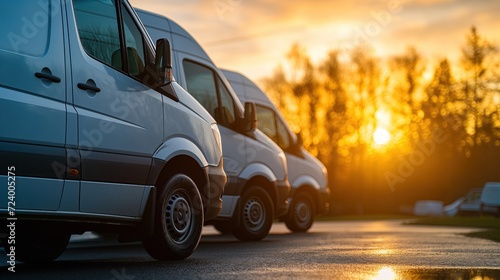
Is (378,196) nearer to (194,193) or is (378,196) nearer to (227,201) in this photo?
(227,201)

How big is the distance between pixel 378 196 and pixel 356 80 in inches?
484

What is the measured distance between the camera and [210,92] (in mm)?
11609

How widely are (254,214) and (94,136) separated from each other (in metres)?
6.43

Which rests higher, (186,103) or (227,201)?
(186,103)

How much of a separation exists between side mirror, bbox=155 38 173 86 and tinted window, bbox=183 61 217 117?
11.8 ft

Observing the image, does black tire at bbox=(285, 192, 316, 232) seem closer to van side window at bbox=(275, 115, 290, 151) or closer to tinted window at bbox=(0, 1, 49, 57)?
van side window at bbox=(275, 115, 290, 151)

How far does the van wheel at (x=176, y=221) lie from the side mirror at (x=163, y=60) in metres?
0.94

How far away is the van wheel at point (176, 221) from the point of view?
760cm

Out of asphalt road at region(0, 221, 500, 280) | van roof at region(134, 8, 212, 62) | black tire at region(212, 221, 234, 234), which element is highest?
van roof at region(134, 8, 212, 62)

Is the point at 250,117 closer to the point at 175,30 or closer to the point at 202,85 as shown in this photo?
the point at 202,85

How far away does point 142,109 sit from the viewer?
7.32 m

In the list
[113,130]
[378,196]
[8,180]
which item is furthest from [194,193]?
[378,196]

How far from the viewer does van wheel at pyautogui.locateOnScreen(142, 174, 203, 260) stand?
7.60 metres
